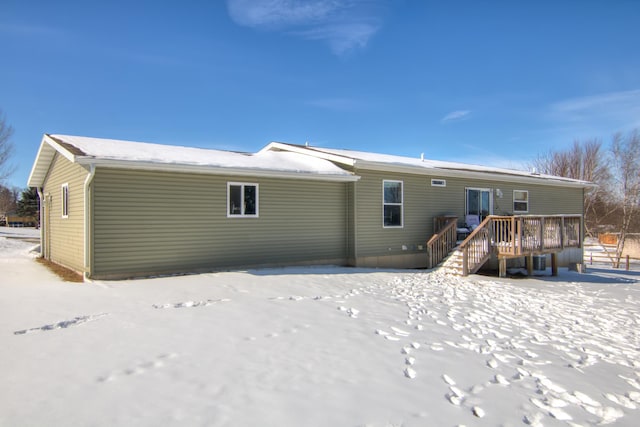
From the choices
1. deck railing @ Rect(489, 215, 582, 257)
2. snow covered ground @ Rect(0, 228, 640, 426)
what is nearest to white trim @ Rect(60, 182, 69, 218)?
snow covered ground @ Rect(0, 228, 640, 426)

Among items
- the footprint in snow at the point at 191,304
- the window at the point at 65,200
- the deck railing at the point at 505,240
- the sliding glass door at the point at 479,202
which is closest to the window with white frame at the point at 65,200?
the window at the point at 65,200

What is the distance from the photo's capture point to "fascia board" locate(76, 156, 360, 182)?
7982mm

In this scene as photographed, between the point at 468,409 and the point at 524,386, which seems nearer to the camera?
the point at 468,409

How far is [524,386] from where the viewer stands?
141 inches

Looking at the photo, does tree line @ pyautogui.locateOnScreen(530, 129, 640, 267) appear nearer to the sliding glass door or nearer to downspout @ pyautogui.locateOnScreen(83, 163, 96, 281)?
the sliding glass door

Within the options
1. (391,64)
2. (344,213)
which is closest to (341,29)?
(391,64)

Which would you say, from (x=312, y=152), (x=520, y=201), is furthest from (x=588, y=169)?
(x=312, y=152)

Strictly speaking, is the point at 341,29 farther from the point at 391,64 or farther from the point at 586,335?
the point at 586,335

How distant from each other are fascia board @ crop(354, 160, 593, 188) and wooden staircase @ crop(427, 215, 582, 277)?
2025 mm

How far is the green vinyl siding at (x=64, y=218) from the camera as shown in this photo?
30.6ft

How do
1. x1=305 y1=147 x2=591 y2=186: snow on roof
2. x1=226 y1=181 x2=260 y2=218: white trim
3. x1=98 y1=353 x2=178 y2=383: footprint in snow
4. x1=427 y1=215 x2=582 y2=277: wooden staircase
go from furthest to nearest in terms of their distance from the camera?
1. x1=305 y1=147 x2=591 y2=186: snow on roof
2. x1=427 y1=215 x2=582 y2=277: wooden staircase
3. x1=226 y1=181 x2=260 y2=218: white trim
4. x1=98 y1=353 x2=178 y2=383: footprint in snow

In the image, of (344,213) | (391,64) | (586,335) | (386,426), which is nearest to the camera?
(386,426)

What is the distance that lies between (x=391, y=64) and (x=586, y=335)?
44.2 feet

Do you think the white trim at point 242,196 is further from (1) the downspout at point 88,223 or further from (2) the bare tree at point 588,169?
(2) the bare tree at point 588,169
